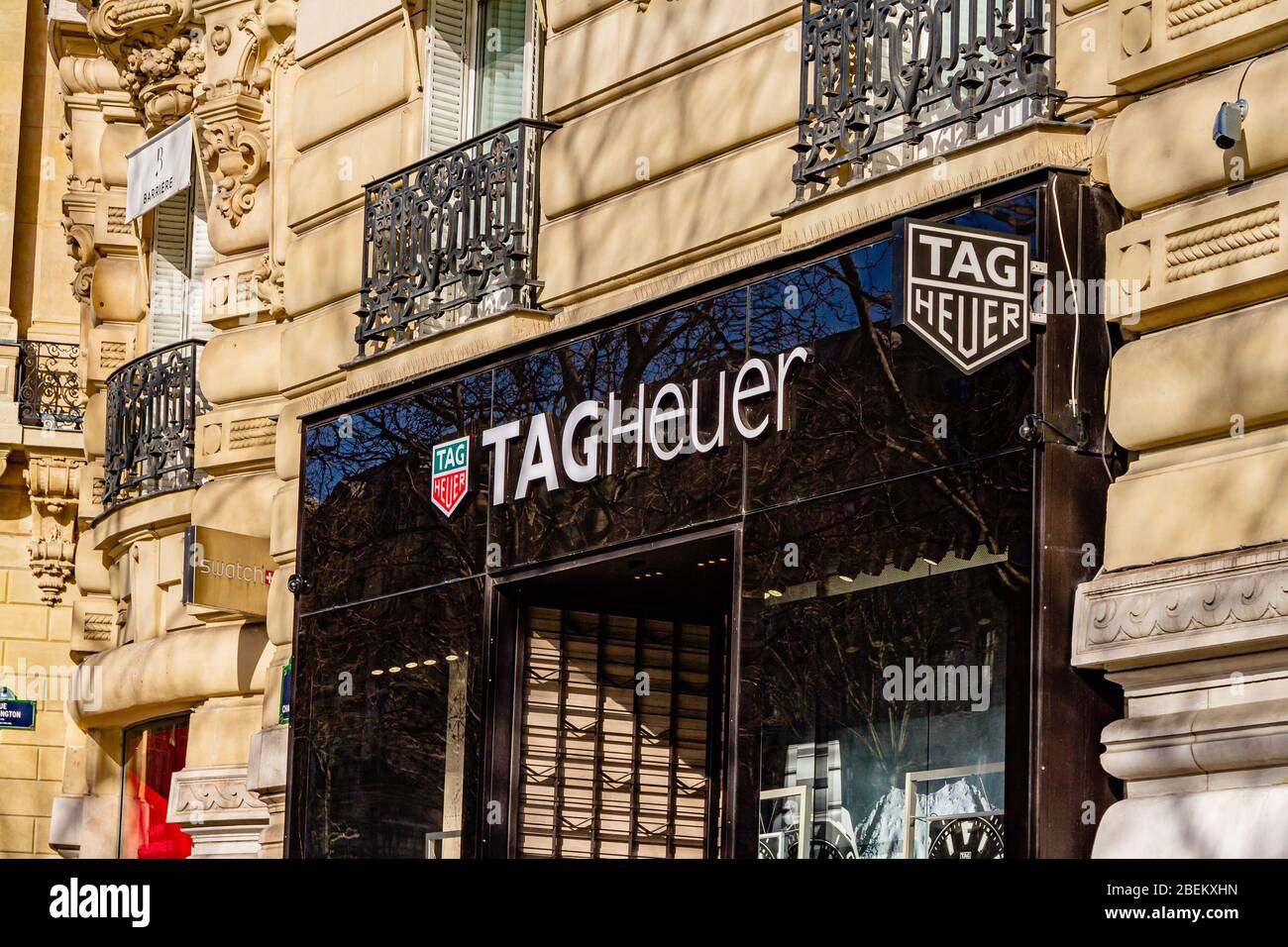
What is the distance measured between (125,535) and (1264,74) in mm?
11836

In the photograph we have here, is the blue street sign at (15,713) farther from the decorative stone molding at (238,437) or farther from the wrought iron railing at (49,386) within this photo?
the decorative stone molding at (238,437)

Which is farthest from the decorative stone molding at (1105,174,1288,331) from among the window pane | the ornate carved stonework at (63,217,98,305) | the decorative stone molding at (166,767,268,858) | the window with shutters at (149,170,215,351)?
the ornate carved stonework at (63,217,98,305)

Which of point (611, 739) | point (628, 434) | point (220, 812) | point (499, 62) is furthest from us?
point (220, 812)

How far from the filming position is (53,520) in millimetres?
25391

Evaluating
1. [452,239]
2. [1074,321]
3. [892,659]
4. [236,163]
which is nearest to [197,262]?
[236,163]

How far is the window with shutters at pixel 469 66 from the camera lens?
562 inches

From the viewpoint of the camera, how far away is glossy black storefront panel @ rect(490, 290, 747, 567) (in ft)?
37.5

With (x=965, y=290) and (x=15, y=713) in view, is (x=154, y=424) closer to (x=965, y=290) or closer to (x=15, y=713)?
(x=15, y=713)

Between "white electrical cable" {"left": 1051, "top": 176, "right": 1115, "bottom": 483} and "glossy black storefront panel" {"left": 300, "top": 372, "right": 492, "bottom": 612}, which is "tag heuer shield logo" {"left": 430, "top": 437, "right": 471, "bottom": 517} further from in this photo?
"white electrical cable" {"left": 1051, "top": 176, "right": 1115, "bottom": 483}

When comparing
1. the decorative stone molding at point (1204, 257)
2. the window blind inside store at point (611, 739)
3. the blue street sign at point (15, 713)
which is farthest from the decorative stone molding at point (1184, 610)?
the blue street sign at point (15, 713)

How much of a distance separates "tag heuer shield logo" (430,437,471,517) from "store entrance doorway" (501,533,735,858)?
2.36 feet

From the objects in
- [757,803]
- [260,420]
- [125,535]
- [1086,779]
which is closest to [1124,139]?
[1086,779]

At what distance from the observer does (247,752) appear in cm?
1627

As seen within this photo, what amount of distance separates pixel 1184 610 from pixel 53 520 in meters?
18.5
